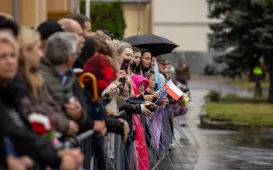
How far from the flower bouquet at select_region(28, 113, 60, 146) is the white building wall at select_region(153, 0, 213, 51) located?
72.3m

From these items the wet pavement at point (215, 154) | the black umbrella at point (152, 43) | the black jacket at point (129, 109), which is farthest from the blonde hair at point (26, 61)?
the black umbrella at point (152, 43)

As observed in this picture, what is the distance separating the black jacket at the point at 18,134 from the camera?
18.2 ft

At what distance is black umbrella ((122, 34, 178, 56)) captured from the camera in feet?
54.6

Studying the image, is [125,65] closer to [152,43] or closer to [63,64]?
[63,64]

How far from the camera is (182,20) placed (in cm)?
7938

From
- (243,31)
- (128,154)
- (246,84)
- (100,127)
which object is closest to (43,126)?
(100,127)

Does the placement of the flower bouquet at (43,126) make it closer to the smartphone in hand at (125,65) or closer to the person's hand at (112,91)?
the person's hand at (112,91)

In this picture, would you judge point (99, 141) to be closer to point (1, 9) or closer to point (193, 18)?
point (1, 9)

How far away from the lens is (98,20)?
38.0m

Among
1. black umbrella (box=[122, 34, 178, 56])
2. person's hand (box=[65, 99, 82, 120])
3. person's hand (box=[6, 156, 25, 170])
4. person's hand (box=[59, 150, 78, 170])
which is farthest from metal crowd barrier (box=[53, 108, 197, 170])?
black umbrella (box=[122, 34, 178, 56])

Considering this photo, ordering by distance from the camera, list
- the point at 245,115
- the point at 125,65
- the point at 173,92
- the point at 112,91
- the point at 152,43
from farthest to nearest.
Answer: the point at 245,115
the point at 152,43
the point at 173,92
the point at 125,65
the point at 112,91

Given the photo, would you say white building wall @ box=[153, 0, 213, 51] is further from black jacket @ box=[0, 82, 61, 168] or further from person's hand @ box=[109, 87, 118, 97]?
black jacket @ box=[0, 82, 61, 168]

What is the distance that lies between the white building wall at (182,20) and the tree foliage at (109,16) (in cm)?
4023

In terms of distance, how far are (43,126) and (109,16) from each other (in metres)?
32.3
